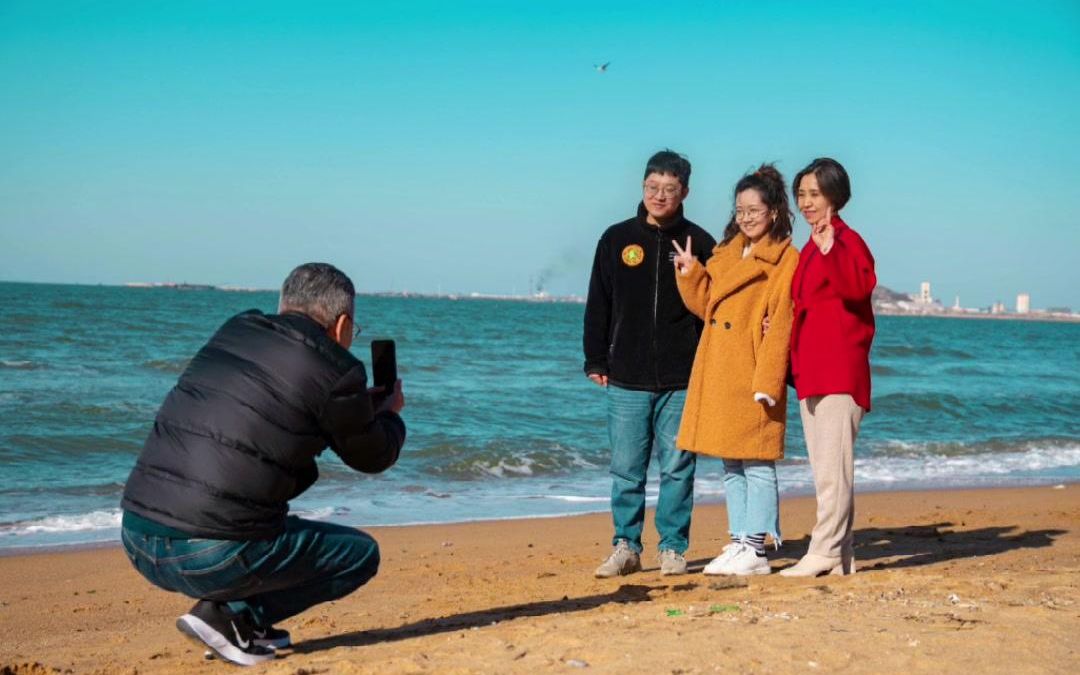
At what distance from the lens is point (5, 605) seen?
544cm

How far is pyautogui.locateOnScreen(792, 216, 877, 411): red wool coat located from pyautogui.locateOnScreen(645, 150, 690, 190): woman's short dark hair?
28.2 inches

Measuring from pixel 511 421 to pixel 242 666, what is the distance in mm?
11388

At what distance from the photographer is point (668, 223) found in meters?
5.36

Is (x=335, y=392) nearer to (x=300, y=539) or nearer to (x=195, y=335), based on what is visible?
(x=300, y=539)

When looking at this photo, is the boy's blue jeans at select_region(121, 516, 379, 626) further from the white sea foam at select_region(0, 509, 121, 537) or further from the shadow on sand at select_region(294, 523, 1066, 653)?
the white sea foam at select_region(0, 509, 121, 537)

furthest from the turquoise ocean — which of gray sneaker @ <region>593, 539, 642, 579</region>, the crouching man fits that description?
the crouching man

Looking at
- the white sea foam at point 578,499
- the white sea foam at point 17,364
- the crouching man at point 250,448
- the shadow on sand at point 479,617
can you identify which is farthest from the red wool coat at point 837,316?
the white sea foam at point 17,364

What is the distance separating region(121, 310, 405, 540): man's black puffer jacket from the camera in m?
3.32

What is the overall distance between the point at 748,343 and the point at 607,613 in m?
1.50

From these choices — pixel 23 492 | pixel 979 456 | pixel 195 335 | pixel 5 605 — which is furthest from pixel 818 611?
pixel 195 335

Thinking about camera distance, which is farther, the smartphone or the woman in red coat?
the woman in red coat

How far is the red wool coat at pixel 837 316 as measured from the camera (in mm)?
4719

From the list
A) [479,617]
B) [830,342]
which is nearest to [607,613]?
[479,617]

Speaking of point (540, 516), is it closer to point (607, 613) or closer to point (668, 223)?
point (668, 223)
